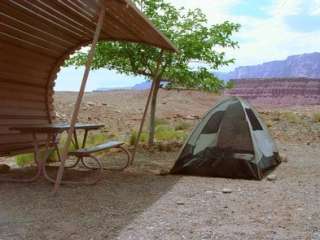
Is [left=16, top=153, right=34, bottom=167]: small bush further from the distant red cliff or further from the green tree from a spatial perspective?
the distant red cliff

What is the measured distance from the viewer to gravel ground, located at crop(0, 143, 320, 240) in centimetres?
442

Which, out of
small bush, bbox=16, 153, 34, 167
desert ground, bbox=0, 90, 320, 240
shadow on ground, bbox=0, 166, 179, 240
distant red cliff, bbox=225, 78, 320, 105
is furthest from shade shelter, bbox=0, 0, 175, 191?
distant red cliff, bbox=225, 78, 320, 105

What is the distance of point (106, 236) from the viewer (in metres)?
4.26

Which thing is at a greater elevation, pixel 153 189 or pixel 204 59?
pixel 204 59

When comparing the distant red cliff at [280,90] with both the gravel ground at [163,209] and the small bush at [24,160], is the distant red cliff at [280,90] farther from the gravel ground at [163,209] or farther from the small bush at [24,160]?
the gravel ground at [163,209]

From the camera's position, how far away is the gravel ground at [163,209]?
442 cm

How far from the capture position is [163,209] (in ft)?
17.6

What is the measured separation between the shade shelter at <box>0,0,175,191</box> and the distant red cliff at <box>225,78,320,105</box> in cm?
6463

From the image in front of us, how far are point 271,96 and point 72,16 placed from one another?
6965 cm

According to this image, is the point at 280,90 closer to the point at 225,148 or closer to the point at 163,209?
the point at 225,148

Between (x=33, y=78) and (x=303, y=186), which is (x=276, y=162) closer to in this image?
(x=303, y=186)

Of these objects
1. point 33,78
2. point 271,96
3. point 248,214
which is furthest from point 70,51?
point 271,96

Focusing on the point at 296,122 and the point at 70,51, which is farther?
the point at 296,122

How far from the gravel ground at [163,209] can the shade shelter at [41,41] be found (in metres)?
1.48
